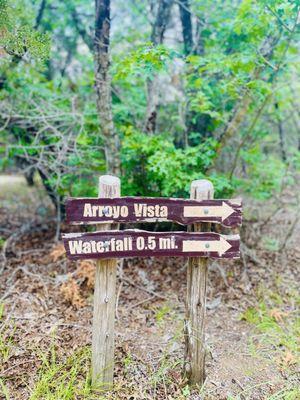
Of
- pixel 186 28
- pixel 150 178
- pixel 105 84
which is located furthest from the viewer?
pixel 186 28

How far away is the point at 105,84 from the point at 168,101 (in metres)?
1.92

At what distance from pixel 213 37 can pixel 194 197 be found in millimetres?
4267

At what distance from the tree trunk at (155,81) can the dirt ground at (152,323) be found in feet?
6.89

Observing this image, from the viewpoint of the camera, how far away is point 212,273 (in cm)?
528

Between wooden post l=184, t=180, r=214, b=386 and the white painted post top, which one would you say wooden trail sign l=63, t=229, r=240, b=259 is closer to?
wooden post l=184, t=180, r=214, b=386

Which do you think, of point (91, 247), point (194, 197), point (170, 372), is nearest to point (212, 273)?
point (170, 372)

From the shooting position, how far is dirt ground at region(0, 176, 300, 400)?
3.15 meters

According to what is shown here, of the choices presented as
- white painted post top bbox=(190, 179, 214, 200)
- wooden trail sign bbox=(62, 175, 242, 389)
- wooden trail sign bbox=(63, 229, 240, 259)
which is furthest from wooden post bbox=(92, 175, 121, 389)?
white painted post top bbox=(190, 179, 214, 200)

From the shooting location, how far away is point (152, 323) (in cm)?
412

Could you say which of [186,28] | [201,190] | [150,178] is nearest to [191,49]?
[186,28]

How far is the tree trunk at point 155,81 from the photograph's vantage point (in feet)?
17.3

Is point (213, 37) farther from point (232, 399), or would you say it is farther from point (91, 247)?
point (232, 399)

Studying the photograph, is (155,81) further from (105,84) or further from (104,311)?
(104,311)

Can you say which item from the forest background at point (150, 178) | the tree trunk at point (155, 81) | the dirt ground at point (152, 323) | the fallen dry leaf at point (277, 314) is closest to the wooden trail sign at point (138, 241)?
the dirt ground at point (152, 323)
